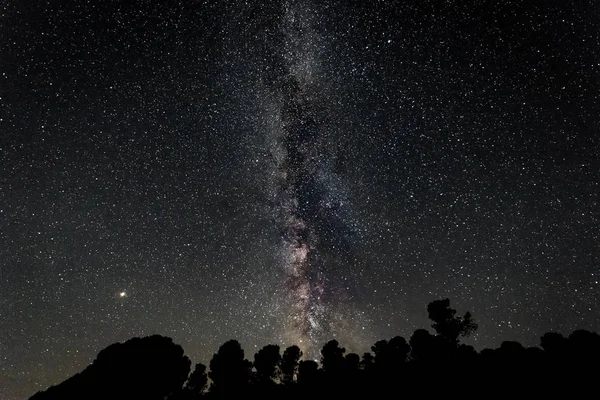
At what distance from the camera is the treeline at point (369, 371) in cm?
2067

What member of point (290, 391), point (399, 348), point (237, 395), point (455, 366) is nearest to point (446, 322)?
point (399, 348)

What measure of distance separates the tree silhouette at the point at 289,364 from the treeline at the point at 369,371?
0.08 meters

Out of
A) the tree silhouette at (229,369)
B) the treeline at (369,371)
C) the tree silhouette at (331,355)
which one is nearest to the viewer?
the treeline at (369,371)

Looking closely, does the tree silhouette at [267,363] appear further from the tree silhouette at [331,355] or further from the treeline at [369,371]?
the tree silhouette at [331,355]

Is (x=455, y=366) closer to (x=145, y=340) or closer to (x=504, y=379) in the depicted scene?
(x=504, y=379)

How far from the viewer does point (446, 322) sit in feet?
101

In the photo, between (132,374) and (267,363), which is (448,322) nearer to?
(267,363)

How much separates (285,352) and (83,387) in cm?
1611

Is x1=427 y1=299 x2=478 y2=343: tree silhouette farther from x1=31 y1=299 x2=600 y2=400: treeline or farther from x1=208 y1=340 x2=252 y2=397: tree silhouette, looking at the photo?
x1=208 y1=340 x2=252 y2=397: tree silhouette

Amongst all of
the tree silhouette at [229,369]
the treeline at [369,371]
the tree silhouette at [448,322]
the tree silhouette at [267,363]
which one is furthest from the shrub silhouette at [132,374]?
the tree silhouette at [448,322]

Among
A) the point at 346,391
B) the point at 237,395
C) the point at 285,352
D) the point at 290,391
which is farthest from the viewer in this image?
the point at 285,352

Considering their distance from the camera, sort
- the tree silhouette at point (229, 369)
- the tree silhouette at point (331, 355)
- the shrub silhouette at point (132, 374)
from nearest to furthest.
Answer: the shrub silhouette at point (132, 374) → the tree silhouette at point (229, 369) → the tree silhouette at point (331, 355)

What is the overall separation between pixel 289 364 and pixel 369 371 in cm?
874

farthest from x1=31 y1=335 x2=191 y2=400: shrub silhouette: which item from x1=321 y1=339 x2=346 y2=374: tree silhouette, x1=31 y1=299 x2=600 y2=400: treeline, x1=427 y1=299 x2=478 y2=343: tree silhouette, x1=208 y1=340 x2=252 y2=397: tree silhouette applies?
x1=427 y1=299 x2=478 y2=343: tree silhouette
